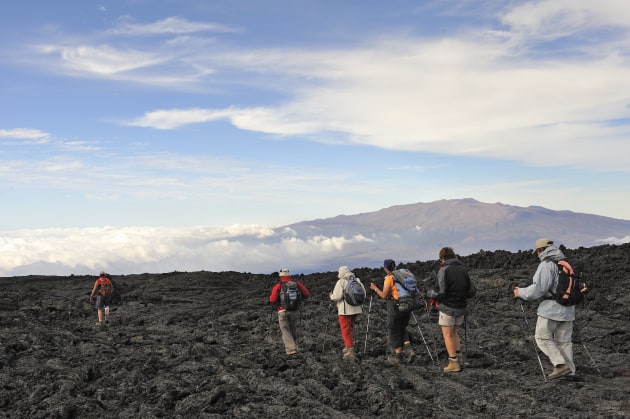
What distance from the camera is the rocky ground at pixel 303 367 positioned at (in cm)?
1033

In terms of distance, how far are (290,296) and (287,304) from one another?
0.72 feet

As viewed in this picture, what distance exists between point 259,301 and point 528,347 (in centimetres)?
1548

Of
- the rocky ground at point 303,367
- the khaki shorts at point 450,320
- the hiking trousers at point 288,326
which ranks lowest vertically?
the rocky ground at point 303,367

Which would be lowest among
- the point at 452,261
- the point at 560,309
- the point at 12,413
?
the point at 12,413

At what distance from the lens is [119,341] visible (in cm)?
1894

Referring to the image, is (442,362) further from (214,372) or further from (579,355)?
(214,372)

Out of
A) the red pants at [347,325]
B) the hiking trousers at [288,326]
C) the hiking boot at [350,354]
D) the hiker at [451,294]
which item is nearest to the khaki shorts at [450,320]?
the hiker at [451,294]

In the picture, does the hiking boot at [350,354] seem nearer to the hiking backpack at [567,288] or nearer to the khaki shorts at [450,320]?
the khaki shorts at [450,320]

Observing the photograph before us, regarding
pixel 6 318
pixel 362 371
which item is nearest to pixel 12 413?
pixel 362 371

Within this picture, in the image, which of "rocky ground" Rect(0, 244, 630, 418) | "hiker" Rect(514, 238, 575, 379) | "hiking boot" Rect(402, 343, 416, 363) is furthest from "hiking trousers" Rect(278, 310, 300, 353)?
"hiker" Rect(514, 238, 575, 379)

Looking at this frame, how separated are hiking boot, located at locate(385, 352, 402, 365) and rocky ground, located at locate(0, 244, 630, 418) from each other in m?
0.26

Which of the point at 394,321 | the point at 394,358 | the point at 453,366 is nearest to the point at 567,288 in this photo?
the point at 453,366

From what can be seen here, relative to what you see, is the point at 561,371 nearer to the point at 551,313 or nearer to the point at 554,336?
the point at 554,336

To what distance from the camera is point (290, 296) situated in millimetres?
14281
